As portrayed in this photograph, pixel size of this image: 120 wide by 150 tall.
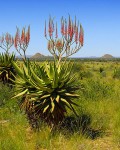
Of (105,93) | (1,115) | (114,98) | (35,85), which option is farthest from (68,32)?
(105,93)

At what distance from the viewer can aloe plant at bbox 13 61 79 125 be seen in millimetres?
8477

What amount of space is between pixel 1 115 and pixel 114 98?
472 cm

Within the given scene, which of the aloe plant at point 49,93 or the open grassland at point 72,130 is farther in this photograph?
the aloe plant at point 49,93

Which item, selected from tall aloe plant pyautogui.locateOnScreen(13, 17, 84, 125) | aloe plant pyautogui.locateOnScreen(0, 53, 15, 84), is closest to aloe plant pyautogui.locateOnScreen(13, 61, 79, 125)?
tall aloe plant pyautogui.locateOnScreen(13, 17, 84, 125)

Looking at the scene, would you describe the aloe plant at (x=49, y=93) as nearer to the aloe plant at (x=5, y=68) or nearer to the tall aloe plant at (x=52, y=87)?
the tall aloe plant at (x=52, y=87)

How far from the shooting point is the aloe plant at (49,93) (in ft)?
27.8

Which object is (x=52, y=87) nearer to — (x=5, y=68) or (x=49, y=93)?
(x=49, y=93)

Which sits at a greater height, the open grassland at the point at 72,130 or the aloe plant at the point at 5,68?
the aloe plant at the point at 5,68

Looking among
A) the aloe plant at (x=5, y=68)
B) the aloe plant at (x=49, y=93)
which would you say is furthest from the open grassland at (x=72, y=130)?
the aloe plant at (x=5, y=68)

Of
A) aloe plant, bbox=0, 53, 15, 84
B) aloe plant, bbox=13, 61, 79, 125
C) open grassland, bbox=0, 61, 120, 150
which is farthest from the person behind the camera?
aloe plant, bbox=0, 53, 15, 84

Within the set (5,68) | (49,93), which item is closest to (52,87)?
(49,93)

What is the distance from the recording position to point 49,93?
857cm

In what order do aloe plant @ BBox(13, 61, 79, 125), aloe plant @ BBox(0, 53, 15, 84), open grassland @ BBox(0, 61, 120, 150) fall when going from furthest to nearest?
1. aloe plant @ BBox(0, 53, 15, 84)
2. aloe plant @ BBox(13, 61, 79, 125)
3. open grassland @ BBox(0, 61, 120, 150)

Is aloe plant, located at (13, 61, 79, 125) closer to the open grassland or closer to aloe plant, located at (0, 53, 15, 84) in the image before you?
the open grassland
